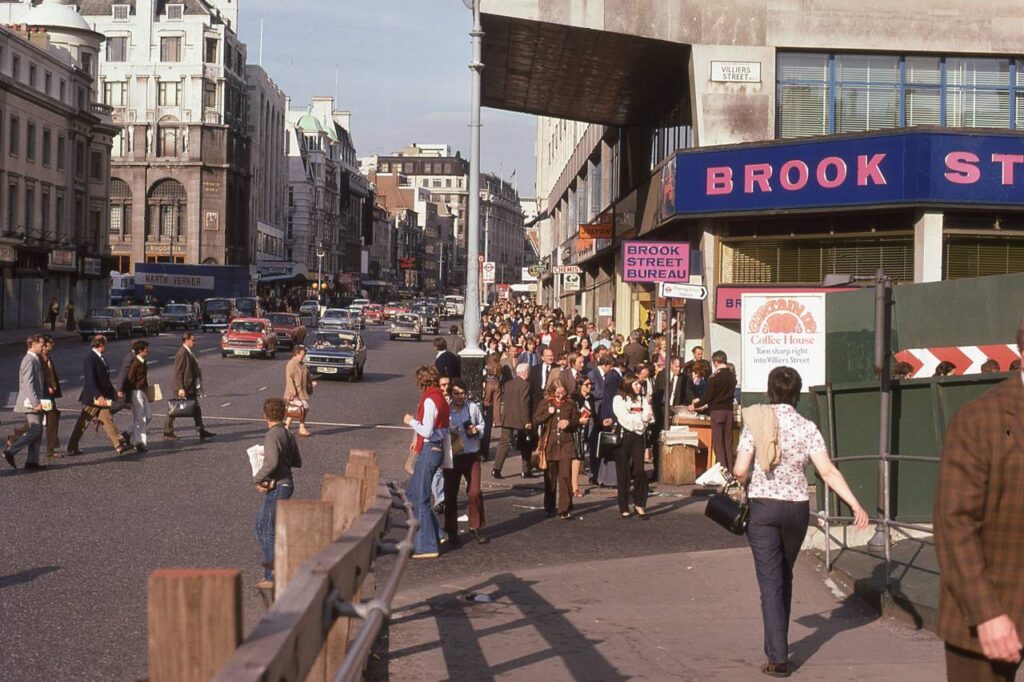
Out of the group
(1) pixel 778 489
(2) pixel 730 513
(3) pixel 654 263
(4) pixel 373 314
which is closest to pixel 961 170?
(3) pixel 654 263

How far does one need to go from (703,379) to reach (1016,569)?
18174 millimetres

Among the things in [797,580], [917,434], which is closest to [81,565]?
[797,580]

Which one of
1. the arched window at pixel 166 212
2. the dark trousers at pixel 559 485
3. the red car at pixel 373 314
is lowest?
the dark trousers at pixel 559 485

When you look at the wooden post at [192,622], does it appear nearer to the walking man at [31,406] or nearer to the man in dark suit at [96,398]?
the walking man at [31,406]

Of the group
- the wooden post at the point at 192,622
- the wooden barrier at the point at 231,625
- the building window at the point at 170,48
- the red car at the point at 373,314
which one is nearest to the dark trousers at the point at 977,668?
the wooden barrier at the point at 231,625

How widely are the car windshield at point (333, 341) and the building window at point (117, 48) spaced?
272ft

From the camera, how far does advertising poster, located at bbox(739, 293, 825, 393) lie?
16.4m

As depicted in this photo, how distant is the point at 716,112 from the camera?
3055cm

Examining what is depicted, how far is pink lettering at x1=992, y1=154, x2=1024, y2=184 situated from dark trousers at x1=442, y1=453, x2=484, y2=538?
16.9 metres

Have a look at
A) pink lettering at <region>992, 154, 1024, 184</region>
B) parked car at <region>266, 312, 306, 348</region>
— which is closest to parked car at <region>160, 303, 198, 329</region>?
parked car at <region>266, 312, 306, 348</region>

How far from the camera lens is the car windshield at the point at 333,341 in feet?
131

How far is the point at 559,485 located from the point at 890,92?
17.7 meters

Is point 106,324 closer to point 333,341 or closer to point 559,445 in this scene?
point 333,341

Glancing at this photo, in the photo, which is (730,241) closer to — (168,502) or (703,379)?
(703,379)
